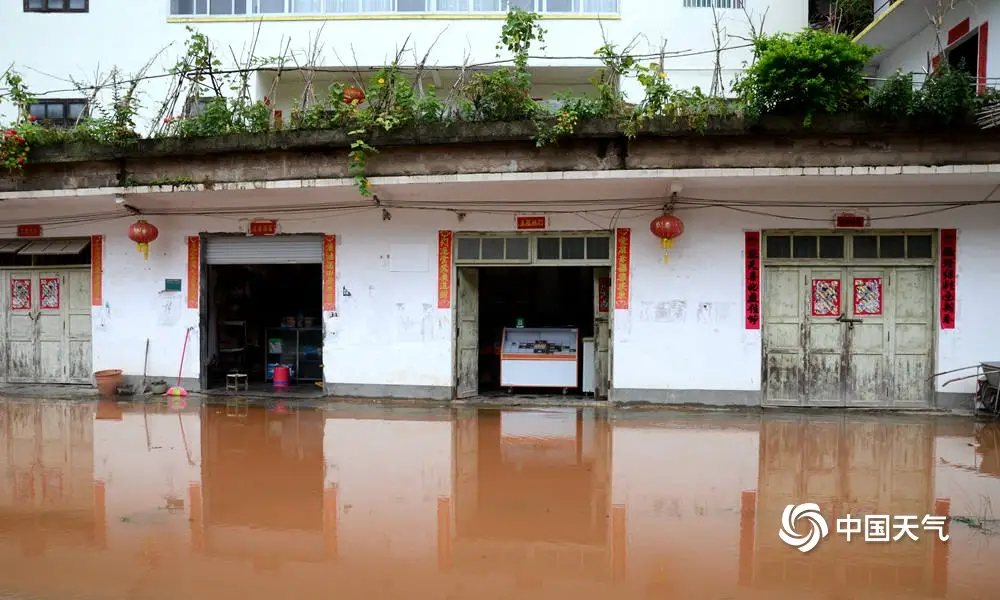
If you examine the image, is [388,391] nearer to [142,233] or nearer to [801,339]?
[142,233]

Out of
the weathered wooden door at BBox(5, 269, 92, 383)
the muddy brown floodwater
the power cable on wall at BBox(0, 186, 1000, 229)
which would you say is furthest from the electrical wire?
the muddy brown floodwater

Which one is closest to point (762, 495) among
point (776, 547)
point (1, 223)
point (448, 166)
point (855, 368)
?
point (776, 547)

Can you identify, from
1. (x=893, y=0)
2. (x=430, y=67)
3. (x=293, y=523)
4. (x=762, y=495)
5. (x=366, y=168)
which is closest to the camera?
(x=293, y=523)

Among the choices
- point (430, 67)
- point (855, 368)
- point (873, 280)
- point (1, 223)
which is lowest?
point (855, 368)

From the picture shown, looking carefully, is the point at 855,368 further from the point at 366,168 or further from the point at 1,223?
the point at 1,223

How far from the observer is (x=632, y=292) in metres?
10.4

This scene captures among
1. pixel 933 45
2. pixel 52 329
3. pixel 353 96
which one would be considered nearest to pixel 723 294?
pixel 933 45

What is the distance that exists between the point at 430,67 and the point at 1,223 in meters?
7.88

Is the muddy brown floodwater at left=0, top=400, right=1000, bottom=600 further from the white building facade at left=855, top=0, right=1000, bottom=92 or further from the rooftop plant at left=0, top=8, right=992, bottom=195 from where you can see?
the white building facade at left=855, top=0, right=1000, bottom=92

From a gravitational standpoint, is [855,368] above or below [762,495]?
above

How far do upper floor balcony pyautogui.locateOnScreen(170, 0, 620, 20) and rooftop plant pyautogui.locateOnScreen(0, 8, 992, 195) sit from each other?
9.26 feet

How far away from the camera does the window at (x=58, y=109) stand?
1426 cm

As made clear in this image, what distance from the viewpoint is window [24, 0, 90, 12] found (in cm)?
1440

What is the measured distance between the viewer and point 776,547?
4.95 metres
